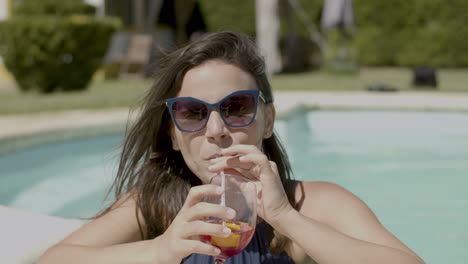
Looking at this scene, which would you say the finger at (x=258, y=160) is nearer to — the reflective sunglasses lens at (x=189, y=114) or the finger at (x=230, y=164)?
the finger at (x=230, y=164)

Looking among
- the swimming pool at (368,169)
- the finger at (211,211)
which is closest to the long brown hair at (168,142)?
the finger at (211,211)

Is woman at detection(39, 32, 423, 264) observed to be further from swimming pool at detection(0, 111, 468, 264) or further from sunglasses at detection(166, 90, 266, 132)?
swimming pool at detection(0, 111, 468, 264)

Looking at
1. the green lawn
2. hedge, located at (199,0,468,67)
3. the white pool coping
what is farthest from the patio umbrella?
the white pool coping

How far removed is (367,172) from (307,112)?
239 centimetres

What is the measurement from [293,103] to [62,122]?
3.43m

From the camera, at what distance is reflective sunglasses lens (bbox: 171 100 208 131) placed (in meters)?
1.90

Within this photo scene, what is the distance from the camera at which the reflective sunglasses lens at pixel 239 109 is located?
1877 millimetres

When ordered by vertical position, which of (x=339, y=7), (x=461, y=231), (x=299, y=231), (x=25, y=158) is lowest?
(x=461, y=231)

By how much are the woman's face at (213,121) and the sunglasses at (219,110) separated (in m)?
0.02

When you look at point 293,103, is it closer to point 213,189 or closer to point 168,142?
point 168,142

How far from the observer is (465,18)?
1828 centimetres

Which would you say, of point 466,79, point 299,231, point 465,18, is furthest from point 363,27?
point 299,231

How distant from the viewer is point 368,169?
717 cm

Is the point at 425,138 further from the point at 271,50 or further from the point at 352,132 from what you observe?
the point at 271,50
